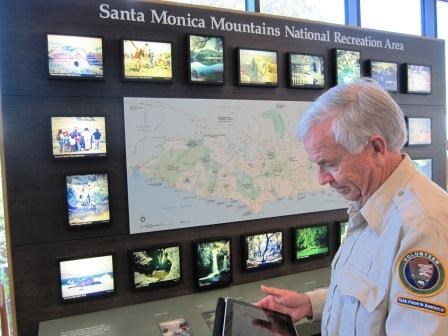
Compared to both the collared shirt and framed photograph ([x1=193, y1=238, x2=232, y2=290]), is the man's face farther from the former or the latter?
framed photograph ([x1=193, y1=238, x2=232, y2=290])

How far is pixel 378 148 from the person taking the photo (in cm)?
108

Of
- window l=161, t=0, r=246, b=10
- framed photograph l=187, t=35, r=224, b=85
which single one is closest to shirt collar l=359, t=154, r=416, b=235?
framed photograph l=187, t=35, r=224, b=85

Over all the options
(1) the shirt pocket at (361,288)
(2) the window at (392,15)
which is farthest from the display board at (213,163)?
(2) the window at (392,15)

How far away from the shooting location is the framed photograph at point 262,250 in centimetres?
254

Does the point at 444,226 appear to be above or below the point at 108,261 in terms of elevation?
above

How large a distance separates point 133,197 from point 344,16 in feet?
9.28

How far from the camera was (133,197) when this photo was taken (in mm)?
2203

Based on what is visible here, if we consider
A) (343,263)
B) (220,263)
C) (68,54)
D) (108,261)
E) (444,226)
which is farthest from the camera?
(220,263)

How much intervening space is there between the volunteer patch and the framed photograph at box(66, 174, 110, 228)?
1.66 meters

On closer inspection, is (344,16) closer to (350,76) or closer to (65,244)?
(350,76)

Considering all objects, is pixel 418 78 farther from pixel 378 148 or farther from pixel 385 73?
pixel 378 148

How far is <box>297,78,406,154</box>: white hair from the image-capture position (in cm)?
105

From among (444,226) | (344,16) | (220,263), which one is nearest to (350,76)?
(344,16)

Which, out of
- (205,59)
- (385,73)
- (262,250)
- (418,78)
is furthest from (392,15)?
(262,250)
